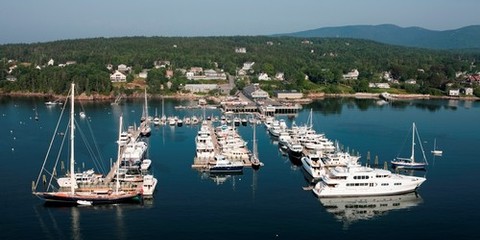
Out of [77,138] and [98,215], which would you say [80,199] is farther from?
[77,138]

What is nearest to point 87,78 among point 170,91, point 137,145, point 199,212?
point 170,91

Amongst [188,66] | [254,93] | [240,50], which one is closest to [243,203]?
[254,93]

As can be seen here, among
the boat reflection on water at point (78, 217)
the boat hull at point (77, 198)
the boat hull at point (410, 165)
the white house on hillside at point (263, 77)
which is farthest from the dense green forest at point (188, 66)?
the boat reflection on water at point (78, 217)

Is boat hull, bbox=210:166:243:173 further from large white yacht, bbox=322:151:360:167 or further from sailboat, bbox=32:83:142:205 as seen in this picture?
sailboat, bbox=32:83:142:205

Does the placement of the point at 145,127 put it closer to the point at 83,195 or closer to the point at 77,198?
the point at 83,195

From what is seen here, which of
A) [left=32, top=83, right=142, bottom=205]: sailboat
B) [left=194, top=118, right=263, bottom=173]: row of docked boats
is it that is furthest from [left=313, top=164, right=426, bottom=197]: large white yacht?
[left=32, top=83, right=142, bottom=205]: sailboat

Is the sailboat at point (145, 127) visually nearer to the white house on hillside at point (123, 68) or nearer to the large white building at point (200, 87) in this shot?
the large white building at point (200, 87)

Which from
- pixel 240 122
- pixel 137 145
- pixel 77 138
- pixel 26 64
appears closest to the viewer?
pixel 137 145
